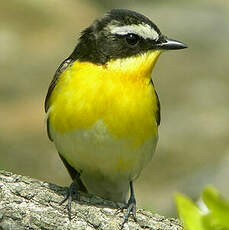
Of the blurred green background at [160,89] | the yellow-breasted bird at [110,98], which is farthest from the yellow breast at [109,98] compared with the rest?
the blurred green background at [160,89]

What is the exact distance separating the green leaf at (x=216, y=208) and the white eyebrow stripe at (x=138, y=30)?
10.8 ft

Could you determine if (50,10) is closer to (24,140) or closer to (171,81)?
(171,81)

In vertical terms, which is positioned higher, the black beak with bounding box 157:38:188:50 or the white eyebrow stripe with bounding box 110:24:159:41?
the black beak with bounding box 157:38:188:50

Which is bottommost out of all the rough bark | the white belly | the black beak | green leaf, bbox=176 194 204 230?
green leaf, bbox=176 194 204 230

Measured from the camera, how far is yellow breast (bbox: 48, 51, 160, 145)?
222 inches

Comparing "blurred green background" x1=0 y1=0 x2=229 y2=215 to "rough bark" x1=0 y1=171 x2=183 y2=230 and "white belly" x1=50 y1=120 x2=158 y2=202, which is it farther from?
"rough bark" x1=0 y1=171 x2=183 y2=230

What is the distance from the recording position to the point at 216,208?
2.66 metres

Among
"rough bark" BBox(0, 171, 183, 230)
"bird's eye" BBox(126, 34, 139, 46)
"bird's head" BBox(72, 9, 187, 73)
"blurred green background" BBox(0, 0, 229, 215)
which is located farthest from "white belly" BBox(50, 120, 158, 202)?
"blurred green background" BBox(0, 0, 229, 215)

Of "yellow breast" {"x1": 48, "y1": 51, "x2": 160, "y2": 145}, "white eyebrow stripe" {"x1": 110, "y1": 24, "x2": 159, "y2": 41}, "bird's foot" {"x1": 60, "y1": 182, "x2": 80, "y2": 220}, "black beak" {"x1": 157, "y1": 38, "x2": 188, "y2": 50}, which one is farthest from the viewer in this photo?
"black beak" {"x1": 157, "y1": 38, "x2": 188, "y2": 50}

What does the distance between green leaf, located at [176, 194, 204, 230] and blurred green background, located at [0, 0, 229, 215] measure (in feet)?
22.0

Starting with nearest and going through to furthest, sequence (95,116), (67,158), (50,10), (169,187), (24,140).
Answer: (95,116)
(67,158)
(169,187)
(24,140)
(50,10)

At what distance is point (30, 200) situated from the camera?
513 centimetres

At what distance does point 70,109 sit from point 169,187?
21.1 ft

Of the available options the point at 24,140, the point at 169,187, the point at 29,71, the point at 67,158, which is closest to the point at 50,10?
the point at 29,71
